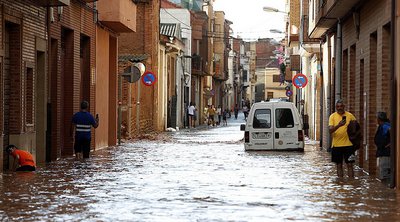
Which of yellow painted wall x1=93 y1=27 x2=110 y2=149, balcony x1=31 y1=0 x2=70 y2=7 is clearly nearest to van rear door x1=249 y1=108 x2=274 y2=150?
yellow painted wall x1=93 y1=27 x2=110 y2=149

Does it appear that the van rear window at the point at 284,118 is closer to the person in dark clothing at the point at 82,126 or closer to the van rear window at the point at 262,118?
the van rear window at the point at 262,118

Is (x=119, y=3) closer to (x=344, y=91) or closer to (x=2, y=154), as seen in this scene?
(x=344, y=91)

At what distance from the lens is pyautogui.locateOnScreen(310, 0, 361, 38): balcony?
88.8 feet

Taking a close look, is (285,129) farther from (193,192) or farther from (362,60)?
(193,192)

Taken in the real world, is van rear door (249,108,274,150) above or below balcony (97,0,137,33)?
below

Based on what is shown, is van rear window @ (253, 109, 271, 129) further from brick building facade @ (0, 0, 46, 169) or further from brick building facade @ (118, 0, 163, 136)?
brick building facade @ (118, 0, 163, 136)

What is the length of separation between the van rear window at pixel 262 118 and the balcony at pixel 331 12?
3286mm

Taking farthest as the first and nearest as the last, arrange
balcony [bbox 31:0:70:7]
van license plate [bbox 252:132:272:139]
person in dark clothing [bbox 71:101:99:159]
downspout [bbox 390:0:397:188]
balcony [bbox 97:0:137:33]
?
balcony [bbox 97:0:137:33] < van license plate [bbox 252:132:272:139] < person in dark clothing [bbox 71:101:99:159] < balcony [bbox 31:0:70:7] < downspout [bbox 390:0:397:188]

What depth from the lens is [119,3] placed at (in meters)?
36.3

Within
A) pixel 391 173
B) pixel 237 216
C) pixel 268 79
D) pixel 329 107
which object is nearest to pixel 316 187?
pixel 391 173

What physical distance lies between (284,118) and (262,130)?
2.60 feet

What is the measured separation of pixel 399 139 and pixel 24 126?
991cm

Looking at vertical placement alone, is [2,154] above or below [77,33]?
below

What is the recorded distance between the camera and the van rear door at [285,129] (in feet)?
111
